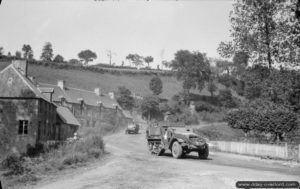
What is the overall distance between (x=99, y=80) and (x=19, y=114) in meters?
77.5

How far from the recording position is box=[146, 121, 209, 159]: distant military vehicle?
18.4 meters

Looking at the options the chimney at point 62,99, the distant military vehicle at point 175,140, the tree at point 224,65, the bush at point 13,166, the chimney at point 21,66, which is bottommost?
the bush at point 13,166

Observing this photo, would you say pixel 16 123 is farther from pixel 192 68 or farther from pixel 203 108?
pixel 192 68

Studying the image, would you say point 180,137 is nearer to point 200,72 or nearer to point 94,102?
point 94,102

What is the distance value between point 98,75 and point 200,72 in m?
45.2

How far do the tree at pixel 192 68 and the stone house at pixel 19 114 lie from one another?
53.8 m

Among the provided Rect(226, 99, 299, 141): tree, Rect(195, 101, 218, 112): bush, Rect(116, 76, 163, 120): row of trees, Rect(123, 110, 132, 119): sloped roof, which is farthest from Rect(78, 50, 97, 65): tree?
Rect(226, 99, 299, 141): tree

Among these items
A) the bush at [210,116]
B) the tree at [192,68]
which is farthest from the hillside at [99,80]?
the bush at [210,116]

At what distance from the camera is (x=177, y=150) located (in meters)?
18.6

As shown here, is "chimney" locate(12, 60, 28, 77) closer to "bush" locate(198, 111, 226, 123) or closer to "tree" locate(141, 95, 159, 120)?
"bush" locate(198, 111, 226, 123)

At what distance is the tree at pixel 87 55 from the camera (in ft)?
490

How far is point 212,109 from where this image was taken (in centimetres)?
8675

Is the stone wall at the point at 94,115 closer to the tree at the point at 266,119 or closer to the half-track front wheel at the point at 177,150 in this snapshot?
the tree at the point at 266,119

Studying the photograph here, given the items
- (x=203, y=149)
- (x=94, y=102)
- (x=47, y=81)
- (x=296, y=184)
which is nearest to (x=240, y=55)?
(x=203, y=149)
